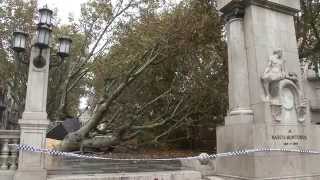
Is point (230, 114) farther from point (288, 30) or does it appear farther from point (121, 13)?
point (121, 13)

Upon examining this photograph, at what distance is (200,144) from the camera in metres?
21.5

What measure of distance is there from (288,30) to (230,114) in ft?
11.1

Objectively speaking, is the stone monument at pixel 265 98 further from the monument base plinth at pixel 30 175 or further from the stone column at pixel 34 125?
the stone column at pixel 34 125

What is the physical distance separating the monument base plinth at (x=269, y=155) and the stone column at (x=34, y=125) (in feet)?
16.3

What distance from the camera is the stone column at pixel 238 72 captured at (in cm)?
917

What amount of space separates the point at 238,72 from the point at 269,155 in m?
2.60

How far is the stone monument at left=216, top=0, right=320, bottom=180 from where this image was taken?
8539mm

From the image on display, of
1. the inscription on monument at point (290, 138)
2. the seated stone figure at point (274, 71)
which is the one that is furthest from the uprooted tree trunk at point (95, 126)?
the inscription on monument at point (290, 138)

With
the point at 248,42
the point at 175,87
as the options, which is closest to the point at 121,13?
the point at 175,87

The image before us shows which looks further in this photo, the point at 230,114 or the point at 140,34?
the point at 140,34

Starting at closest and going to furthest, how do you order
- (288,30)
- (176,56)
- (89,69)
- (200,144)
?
(288,30)
(176,56)
(89,69)
(200,144)

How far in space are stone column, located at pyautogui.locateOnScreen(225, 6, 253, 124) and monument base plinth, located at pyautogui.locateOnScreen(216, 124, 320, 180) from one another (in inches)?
14.4

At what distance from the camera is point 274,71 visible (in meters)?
9.02

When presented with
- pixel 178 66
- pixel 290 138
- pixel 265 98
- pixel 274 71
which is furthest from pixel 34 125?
pixel 178 66
